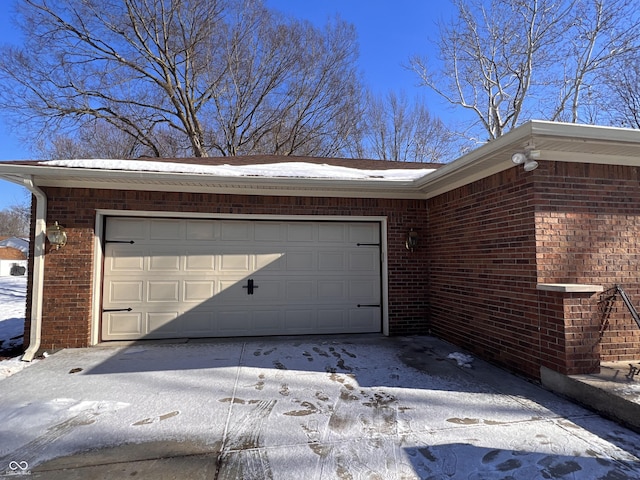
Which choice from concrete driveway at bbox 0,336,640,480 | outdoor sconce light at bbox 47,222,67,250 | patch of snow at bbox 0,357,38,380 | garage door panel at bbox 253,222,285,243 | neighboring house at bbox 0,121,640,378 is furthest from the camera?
garage door panel at bbox 253,222,285,243

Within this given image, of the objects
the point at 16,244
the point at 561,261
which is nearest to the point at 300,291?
the point at 561,261

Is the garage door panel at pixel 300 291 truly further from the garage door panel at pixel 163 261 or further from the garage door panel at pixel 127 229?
the garage door panel at pixel 127 229

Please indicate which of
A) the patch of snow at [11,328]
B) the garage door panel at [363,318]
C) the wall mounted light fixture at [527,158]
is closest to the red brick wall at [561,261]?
the wall mounted light fixture at [527,158]

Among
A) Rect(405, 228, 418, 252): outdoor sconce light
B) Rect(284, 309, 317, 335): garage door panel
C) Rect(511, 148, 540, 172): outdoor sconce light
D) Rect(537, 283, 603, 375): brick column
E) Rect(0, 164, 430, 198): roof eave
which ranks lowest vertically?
Rect(284, 309, 317, 335): garage door panel

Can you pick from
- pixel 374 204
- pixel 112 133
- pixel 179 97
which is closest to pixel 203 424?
pixel 374 204

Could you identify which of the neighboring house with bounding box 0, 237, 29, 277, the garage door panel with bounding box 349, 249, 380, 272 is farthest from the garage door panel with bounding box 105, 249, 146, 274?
the neighboring house with bounding box 0, 237, 29, 277

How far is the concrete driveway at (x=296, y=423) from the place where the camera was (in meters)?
2.29

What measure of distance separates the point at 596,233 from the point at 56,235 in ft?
23.6

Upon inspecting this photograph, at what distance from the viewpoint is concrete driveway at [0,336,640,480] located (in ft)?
7.52

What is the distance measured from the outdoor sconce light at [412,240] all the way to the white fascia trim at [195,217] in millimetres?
383

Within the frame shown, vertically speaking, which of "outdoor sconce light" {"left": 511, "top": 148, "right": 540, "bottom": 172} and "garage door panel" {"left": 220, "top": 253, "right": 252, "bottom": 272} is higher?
"outdoor sconce light" {"left": 511, "top": 148, "right": 540, "bottom": 172}

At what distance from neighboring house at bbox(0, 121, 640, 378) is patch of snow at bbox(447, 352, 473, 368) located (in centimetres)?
22

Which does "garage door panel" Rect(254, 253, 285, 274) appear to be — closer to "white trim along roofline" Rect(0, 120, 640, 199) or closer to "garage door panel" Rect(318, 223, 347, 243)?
"garage door panel" Rect(318, 223, 347, 243)

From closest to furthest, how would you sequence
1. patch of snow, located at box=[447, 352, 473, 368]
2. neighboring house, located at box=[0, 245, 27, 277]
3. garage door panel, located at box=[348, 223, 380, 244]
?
patch of snow, located at box=[447, 352, 473, 368], garage door panel, located at box=[348, 223, 380, 244], neighboring house, located at box=[0, 245, 27, 277]
